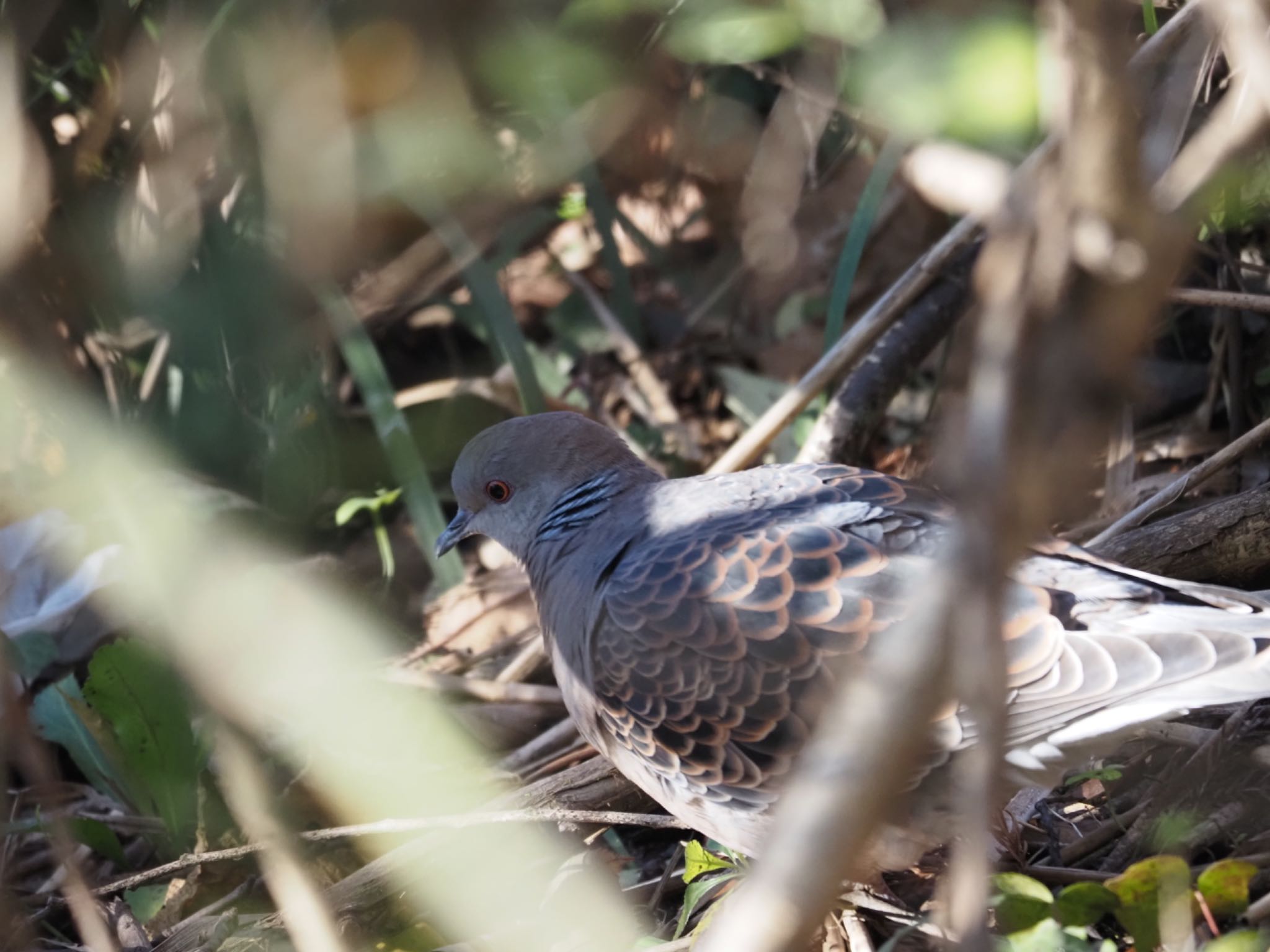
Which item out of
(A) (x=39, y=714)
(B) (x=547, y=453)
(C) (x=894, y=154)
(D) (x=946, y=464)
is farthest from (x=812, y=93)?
(A) (x=39, y=714)

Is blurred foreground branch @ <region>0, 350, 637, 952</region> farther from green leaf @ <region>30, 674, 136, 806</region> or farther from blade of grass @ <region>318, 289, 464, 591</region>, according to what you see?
blade of grass @ <region>318, 289, 464, 591</region>

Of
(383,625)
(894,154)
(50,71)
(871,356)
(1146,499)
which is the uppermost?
(50,71)

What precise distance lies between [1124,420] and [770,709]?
1.82m

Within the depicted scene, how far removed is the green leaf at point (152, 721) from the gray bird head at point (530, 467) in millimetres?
999

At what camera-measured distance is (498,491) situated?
11.0ft

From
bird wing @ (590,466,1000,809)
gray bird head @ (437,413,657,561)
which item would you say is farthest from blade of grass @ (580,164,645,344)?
bird wing @ (590,466,1000,809)

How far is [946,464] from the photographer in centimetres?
341

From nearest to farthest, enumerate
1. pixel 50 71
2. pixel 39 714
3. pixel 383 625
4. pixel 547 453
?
pixel 547 453 < pixel 39 714 < pixel 50 71 < pixel 383 625

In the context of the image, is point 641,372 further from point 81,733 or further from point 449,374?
point 81,733

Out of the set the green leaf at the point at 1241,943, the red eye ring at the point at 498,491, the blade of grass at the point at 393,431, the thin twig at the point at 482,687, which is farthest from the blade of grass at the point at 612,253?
the green leaf at the point at 1241,943

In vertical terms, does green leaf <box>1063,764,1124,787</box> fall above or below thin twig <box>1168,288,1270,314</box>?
below

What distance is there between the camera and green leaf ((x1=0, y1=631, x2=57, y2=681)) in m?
3.82

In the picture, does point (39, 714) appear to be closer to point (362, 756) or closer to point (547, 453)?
point (362, 756)

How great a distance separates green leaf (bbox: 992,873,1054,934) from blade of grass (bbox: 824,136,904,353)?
6.83 ft
